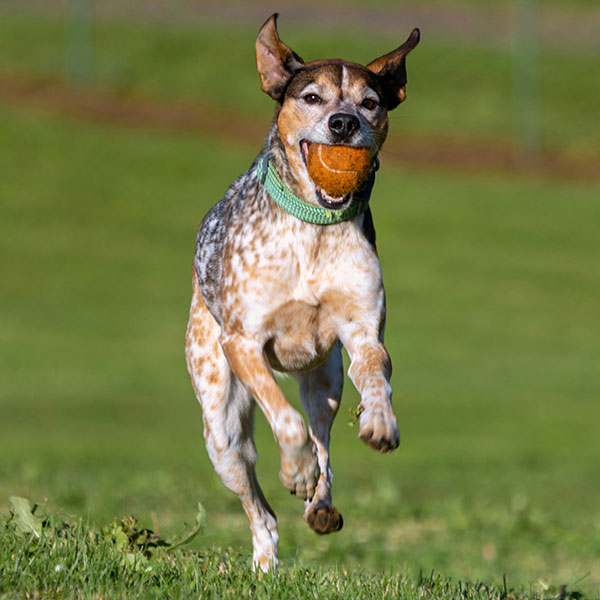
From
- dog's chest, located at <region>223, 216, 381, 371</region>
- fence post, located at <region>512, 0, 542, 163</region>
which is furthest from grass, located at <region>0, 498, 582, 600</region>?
fence post, located at <region>512, 0, 542, 163</region>

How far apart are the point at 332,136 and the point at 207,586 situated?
2.11m

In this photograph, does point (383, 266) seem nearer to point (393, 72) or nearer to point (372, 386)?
point (393, 72)

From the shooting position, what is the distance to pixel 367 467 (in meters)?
17.4

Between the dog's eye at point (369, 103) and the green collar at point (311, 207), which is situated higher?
the dog's eye at point (369, 103)

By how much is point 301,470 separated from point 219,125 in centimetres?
4113

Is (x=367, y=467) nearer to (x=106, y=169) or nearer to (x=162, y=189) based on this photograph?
(x=162, y=189)

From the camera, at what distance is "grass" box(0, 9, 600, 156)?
47.9 metres

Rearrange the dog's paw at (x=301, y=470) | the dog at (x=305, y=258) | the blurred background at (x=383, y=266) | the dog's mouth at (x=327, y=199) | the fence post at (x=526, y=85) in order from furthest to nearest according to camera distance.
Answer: the fence post at (x=526, y=85) → the blurred background at (x=383, y=266) → the dog's mouth at (x=327, y=199) → the dog at (x=305, y=258) → the dog's paw at (x=301, y=470)

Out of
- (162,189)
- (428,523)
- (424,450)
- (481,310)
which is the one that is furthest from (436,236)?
(428,523)

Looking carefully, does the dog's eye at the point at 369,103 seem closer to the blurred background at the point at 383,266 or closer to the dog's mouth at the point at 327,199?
the dog's mouth at the point at 327,199

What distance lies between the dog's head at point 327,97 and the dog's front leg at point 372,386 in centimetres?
68

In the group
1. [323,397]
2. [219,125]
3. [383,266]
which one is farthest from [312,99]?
[219,125]

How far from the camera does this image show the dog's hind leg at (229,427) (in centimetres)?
653

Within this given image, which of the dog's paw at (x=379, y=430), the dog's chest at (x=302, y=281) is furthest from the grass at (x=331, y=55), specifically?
the dog's paw at (x=379, y=430)
